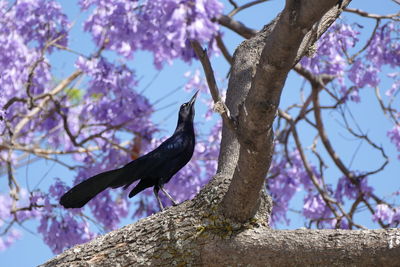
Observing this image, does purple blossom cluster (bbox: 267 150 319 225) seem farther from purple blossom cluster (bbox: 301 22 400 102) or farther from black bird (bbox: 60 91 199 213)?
black bird (bbox: 60 91 199 213)

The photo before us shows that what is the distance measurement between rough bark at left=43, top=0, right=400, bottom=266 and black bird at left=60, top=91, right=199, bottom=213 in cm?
28

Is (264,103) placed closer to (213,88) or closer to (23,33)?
(213,88)

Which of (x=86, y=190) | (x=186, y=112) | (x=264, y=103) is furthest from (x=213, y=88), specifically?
(x=186, y=112)

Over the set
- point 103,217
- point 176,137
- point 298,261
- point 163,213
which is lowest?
point 298,261

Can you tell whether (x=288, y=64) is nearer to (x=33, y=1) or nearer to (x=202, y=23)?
(x=202, y=23)

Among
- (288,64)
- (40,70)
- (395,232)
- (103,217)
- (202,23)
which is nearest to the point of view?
(288,64)

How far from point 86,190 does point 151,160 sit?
51 cm

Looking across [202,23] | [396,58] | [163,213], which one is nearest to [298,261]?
[163,213]

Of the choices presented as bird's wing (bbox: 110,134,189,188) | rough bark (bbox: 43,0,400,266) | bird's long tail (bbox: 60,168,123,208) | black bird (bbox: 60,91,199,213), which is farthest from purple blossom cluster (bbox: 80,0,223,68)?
rough bark (bbox: 43,0,400,266)

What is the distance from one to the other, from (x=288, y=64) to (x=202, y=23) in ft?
7.15

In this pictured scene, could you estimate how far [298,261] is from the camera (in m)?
2.71

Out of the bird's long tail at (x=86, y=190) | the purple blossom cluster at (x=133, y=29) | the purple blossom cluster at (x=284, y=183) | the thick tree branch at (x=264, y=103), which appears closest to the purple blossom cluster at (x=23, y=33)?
the purple blossom cluster at (x=133, y=29)

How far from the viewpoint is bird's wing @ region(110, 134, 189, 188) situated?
3.33 m

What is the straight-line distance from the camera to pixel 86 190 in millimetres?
3209
